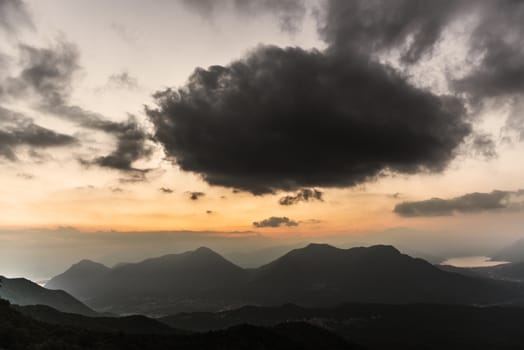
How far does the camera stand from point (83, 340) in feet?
570

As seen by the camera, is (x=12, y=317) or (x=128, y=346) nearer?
(x=12, y=317)

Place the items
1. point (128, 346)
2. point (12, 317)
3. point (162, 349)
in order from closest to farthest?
point (12, 317)
point (128, 346)
point (162, 349)

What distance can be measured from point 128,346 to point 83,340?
2162 centimetres

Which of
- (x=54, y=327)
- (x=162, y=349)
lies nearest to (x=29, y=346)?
(x=54, y=327)

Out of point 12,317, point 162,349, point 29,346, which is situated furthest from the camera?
point 162,349

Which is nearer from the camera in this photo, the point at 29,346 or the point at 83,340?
the point at 29,346

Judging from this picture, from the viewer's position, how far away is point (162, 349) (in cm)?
19850

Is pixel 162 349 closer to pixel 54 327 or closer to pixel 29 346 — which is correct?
pixel 54 327

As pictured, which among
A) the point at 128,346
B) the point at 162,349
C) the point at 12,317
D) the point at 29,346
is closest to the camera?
the point at 29,346

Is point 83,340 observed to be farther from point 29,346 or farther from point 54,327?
point 29,346

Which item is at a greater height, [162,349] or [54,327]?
[54,327]

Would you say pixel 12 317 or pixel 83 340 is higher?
pixel 12 317

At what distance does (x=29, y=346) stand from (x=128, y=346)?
56374 mm

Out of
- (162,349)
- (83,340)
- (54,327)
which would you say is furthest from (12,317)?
(162,349)
